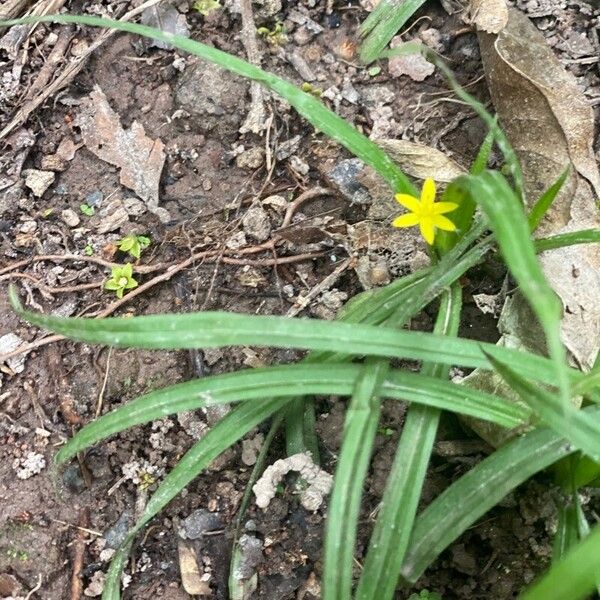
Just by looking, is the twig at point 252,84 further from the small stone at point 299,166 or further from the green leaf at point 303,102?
the green leaf at point 303,102

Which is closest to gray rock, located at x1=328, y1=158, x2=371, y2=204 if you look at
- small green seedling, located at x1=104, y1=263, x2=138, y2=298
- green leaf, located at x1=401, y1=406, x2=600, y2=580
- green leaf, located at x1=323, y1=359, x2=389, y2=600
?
small green seedling, located at x1=104, y1=263, x2=138, y2=298

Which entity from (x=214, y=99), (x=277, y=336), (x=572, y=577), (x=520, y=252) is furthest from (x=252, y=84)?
(x=572, y=577)

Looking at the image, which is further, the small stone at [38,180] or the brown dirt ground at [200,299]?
the small stone at [38,180]

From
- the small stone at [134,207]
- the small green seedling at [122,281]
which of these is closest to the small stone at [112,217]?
the small stone at [134,207]

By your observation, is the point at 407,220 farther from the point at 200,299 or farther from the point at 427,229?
the point at 200,299

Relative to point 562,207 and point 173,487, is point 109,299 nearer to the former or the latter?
point 173,487

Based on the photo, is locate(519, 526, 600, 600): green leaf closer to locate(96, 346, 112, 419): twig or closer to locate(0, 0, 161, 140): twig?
locate(96, 346, 112, 419): twig

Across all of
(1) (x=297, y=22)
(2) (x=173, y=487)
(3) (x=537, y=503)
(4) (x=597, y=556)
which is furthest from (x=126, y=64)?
(4) (x=597, y=556)
